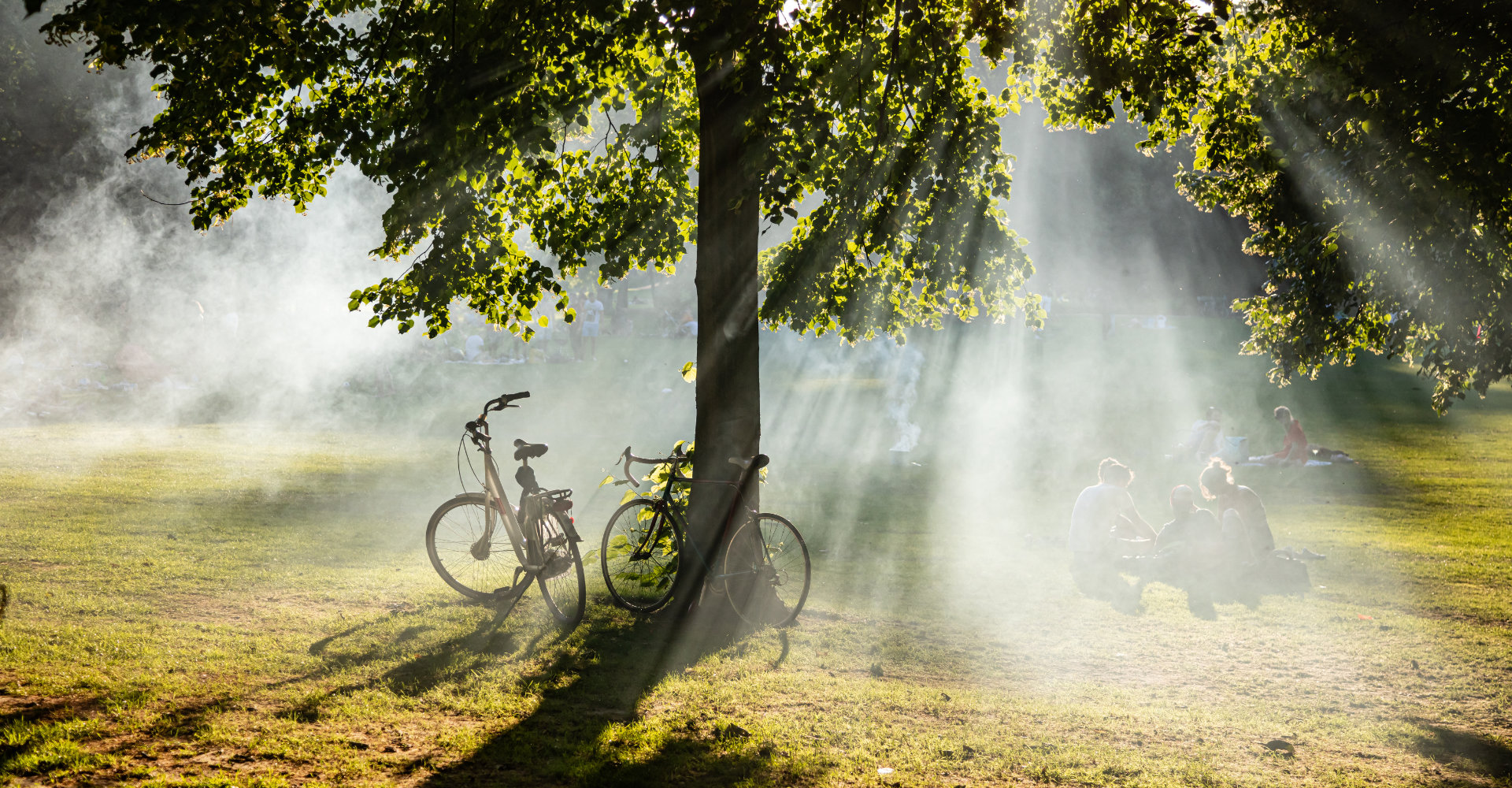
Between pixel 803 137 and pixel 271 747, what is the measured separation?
A: 14.9ft

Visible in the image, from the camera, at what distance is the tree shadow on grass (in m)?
4.99

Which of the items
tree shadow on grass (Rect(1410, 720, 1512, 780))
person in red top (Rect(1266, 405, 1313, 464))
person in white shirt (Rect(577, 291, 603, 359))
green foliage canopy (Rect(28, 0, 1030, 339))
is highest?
person in white shirt (Rect(577, 291, 603, 359))

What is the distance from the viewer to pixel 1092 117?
26.0 ft

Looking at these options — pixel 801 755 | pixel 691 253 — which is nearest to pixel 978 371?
pixel 691 253

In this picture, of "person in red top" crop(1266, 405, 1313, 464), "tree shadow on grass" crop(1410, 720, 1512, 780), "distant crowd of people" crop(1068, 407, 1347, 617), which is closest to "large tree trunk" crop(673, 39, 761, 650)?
"distant crowd of people" crop(1068, 407, 1347, 617)

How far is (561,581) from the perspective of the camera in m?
7.12

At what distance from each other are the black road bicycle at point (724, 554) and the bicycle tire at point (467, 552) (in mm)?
793

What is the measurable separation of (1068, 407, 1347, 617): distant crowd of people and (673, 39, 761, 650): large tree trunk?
148 inches

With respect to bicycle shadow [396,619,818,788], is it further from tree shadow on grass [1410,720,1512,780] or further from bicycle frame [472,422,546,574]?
tree shadow on grass [1410,720,1512,780]

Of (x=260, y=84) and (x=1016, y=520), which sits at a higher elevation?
(x=260, y=84)

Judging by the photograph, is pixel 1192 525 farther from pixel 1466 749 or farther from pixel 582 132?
pixel 582 132

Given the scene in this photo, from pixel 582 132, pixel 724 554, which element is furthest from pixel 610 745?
pixel 582 132

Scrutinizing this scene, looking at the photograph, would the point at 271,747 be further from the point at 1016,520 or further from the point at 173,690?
the point at 1016,520

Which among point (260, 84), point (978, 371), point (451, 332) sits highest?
point (451, 332)
